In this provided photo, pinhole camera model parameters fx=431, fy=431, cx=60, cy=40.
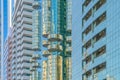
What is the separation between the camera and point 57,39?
130 meters

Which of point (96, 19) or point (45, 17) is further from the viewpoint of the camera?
point (45, 17)

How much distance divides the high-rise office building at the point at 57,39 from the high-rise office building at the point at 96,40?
119 ft

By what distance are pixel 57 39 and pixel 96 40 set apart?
5325cm

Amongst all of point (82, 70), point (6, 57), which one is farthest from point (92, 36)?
point (6, 57)

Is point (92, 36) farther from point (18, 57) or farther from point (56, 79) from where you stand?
point (18, 57)

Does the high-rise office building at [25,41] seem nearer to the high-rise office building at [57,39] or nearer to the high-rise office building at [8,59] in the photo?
the high-rise office building at [57,39]

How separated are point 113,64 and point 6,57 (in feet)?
426

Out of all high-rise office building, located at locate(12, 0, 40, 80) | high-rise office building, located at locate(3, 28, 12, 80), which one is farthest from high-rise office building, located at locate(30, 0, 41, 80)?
high-rise office building, located at locate(3, 28, 12, 80)

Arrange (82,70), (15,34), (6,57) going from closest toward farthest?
(82,70)
(15,34)
(6,57)

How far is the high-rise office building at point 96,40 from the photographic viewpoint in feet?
220

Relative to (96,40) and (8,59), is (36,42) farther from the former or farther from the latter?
(96,40)

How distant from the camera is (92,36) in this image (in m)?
79.6

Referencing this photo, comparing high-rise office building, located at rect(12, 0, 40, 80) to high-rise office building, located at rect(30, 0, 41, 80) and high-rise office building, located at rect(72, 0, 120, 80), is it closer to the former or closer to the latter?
high-rise office building, located at rect(30, 0, 41, 80)

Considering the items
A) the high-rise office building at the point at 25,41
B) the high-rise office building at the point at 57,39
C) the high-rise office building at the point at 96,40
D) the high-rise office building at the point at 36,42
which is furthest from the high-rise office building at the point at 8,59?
the high-rise office building at the point at 96,40
